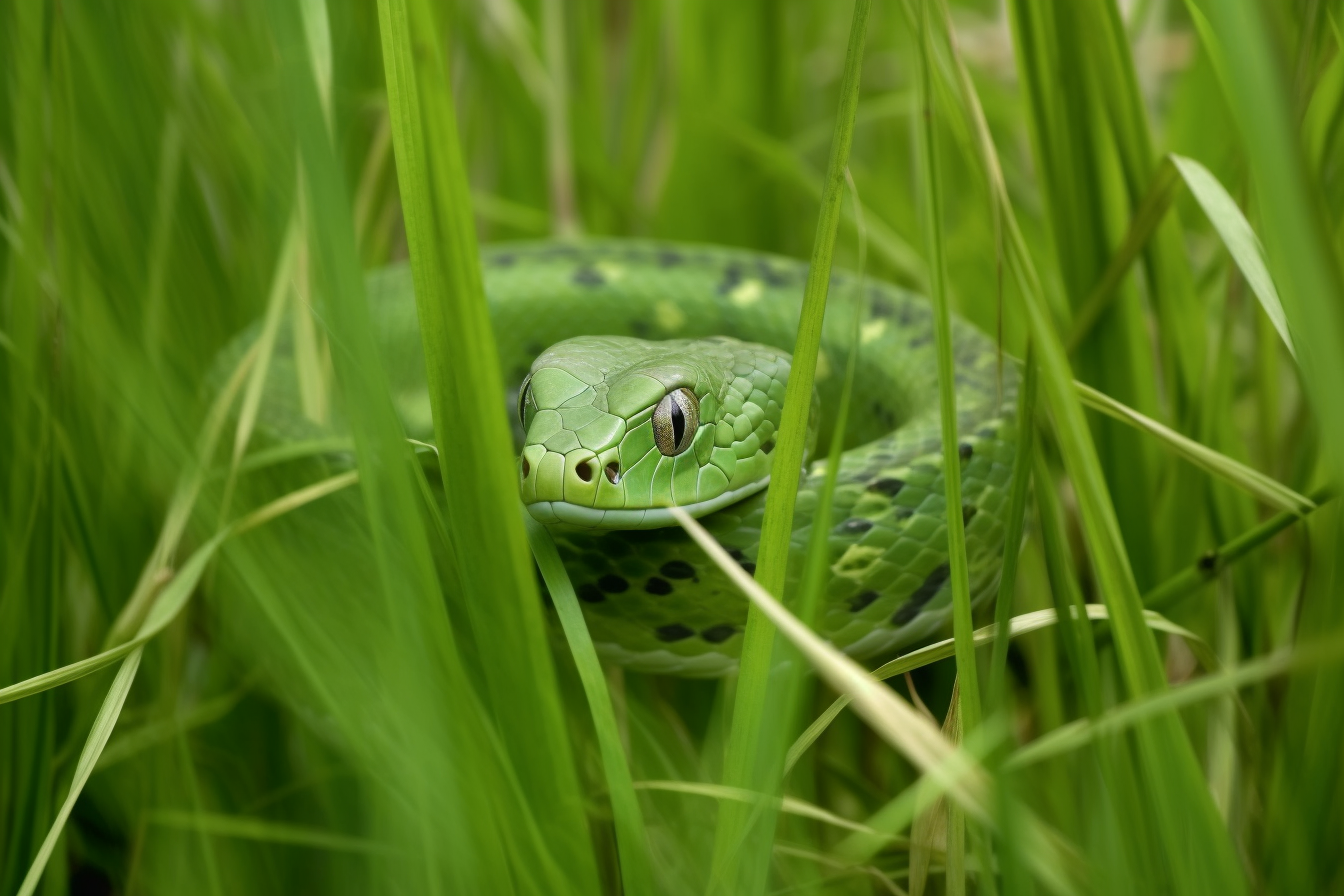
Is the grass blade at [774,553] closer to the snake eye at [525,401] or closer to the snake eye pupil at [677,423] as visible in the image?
the snake eye pupil at [677,423]

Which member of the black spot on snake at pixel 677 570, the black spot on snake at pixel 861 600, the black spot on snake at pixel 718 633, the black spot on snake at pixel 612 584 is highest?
the black spot on snake at pixel 677 570

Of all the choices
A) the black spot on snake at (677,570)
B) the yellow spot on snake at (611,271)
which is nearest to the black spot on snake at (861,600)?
the black spot on snake at (677,570)

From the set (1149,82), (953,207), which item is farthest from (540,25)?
(1149,82)

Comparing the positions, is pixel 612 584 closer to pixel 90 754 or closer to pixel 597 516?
pixel 597 516

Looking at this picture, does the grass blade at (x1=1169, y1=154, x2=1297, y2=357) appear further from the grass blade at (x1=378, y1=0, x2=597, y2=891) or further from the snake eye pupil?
the grass blade at (x1=378, y1=0, x2=597, y2=891)

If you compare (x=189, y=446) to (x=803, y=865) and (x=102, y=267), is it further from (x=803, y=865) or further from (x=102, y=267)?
(x=803, y=865)
